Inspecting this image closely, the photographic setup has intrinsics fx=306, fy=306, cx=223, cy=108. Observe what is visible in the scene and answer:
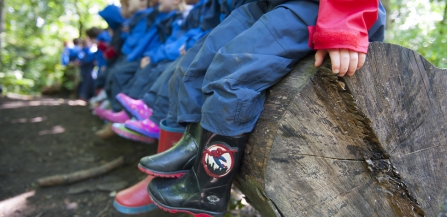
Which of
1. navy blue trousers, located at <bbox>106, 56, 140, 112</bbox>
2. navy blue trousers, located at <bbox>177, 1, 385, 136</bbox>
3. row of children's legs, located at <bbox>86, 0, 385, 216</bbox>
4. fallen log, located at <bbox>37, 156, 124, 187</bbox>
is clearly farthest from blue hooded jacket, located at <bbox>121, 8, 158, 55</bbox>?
navy blue trousers, located at <bbox>177, 1, 385, 136</bbox>

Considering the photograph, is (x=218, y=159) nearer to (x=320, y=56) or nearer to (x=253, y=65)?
(x=253, y=65)

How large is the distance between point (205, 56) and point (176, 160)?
18.3 inches

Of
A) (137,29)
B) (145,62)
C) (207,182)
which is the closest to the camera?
(207,182)

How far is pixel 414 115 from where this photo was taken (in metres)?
1.13

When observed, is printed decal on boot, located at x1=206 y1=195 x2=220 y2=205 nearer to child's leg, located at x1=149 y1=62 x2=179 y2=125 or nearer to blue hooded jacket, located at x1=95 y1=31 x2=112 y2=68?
child's leg, located at x1=149 y1=62 x2=179 y2=125

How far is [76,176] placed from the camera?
8.00 ft

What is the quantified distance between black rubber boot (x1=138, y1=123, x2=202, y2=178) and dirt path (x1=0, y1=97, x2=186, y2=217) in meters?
0.85

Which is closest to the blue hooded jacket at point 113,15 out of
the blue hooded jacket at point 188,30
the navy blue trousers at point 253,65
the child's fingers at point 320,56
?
the blue hooded jacket at point 188,30

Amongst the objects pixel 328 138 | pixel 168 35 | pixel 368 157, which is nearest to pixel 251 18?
pixel 328 138

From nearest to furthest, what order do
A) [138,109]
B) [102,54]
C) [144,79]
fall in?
[138,109]
[144,79]
[102,54]

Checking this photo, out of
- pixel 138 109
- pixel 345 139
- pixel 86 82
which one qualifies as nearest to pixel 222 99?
pixel 345 139

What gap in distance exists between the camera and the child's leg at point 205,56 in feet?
4.39

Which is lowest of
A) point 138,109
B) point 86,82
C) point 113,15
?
point 86,82

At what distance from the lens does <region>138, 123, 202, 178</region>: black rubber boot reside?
126 cm
